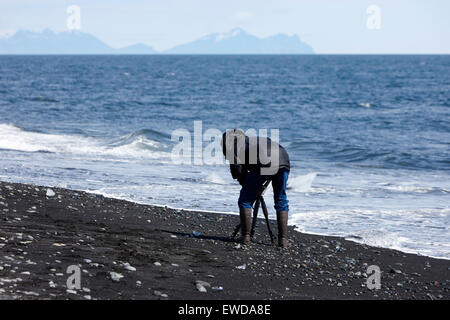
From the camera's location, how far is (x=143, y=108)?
43469 millimetres

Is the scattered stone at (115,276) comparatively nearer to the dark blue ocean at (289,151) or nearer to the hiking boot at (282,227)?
the hiking boot at (282,227)

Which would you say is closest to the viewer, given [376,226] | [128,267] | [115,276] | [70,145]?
[115,276]

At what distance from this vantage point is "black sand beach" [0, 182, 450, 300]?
7.31 metres

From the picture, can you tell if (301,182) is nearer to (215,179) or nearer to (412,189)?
(215,179)

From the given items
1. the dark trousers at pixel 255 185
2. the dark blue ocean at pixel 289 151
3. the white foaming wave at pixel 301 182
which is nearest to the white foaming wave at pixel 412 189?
the dark blue ocean at pixel 289 151

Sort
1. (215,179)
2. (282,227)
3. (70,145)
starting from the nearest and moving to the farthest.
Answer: (282,227), (215,179), (70,145)

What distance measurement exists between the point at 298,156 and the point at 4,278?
18.4m

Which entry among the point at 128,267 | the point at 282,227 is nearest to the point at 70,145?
the point at 282,227

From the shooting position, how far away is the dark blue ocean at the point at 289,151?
540 inches

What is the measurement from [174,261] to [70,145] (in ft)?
55.8

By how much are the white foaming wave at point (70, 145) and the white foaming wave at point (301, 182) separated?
6039 mm

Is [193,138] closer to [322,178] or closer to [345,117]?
[322,178]

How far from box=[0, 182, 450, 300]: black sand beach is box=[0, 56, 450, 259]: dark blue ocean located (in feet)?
5.16

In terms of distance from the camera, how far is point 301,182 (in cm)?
1775
